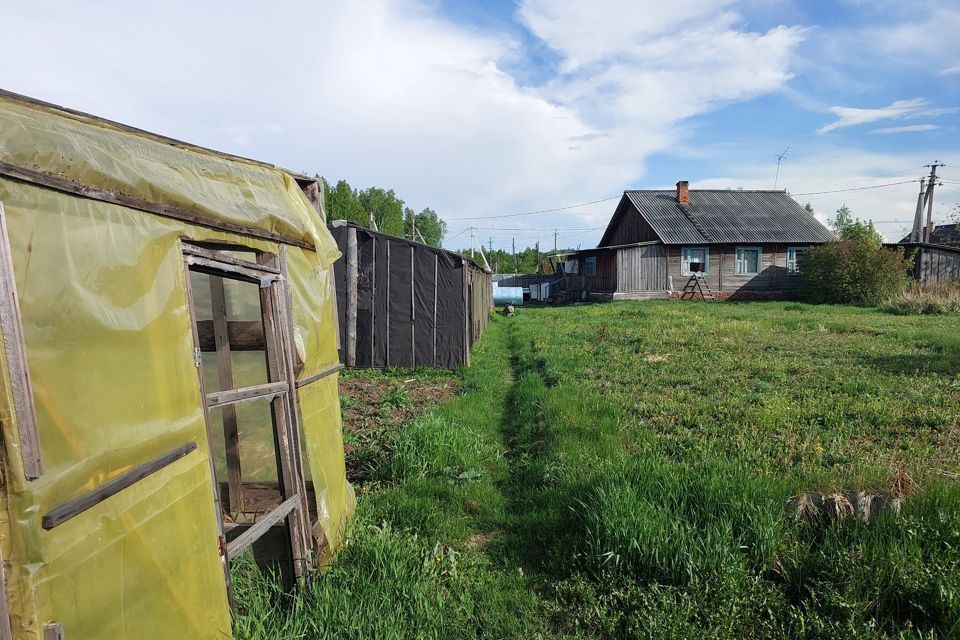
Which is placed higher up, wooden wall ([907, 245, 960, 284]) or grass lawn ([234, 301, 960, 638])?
wooden wall ([907, 245, 960, 284])

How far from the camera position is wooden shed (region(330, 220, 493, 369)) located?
1073 centimetres

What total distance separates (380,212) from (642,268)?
3031 centimetres

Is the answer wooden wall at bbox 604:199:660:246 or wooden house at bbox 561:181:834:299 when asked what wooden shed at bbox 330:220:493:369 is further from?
wooden wall at bbox 604:199:660:246

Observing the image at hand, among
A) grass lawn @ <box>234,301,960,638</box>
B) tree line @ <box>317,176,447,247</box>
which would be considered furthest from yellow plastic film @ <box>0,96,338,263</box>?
tree line @ <box>317,176,447,247</box>

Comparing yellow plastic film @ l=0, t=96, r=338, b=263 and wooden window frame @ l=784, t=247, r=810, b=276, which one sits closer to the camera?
yellow plastic film @ l=0, t=96, r=338, b=263

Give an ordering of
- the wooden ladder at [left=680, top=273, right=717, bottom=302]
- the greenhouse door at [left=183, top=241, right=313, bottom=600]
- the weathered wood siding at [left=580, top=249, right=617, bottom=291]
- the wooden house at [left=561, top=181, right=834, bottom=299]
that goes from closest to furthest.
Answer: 1. the greenhouse door at [left=183, top=241, right=313, bottom=600]
2. the wooden house at [left=561, top=181, right=834, bottom=299]
3. the wooden ladder at [left=680, top=273, right=717, bottom=302]
4. the weathered wood siding at [left=580, top=249, right=617, bottom=291]

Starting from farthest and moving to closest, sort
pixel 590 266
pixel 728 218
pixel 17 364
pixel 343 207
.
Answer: pixel 343 207
pixel 590 266
pixel 728 218
pixel 17 364

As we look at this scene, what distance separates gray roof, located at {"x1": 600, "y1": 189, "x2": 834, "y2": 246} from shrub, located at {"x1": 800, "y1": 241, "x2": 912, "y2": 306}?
11.2 feet

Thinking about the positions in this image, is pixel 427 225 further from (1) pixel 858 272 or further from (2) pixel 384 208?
(1) pixel 858 272

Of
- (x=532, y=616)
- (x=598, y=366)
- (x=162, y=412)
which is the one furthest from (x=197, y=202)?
A: (x=598, y=366)

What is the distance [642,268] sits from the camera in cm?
2733

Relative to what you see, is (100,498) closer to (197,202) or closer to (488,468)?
(197,202)

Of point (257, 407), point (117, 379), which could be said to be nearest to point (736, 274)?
point (257, 407)

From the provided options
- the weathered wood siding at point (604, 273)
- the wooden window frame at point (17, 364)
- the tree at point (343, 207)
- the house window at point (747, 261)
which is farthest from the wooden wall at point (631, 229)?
the wooden window frame at point (17, 364)
